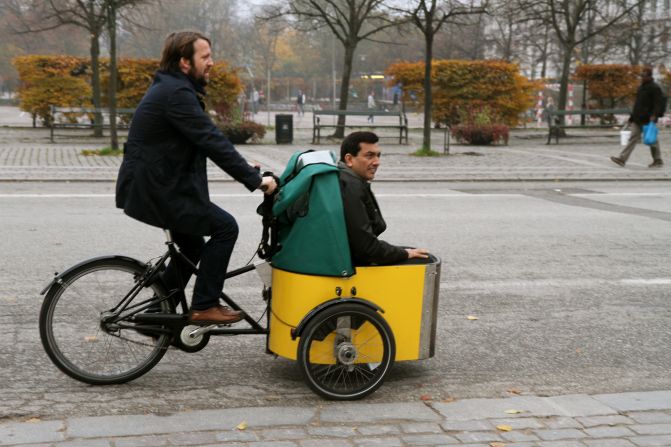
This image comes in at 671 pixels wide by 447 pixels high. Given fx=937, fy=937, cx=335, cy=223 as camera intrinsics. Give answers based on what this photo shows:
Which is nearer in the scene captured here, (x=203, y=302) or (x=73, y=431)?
(x=73, y=431)

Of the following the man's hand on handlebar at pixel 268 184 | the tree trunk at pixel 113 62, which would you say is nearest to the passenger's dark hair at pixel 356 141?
the man's hand on handlebar at pixel 268 184

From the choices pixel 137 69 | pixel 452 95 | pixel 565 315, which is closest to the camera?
pixel 565 315

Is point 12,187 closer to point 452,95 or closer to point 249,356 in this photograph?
point 249,356

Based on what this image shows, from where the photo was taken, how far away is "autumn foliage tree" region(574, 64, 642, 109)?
31875 mm

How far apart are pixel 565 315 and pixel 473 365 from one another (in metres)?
1.46

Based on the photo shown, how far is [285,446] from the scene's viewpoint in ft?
13.2

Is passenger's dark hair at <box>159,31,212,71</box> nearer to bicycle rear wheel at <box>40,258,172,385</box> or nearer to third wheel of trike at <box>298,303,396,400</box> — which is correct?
bicycle rear wheel at <box>40,258,172,385</box>

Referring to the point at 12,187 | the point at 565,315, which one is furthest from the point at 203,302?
the point at 12,187

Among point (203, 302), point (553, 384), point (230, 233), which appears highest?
point (230, 233)

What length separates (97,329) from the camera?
4.94 meters

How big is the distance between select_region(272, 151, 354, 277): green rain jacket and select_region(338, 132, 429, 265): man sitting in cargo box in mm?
74

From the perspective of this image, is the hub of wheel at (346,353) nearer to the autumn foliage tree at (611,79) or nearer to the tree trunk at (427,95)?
the tree trunk at (427,95)

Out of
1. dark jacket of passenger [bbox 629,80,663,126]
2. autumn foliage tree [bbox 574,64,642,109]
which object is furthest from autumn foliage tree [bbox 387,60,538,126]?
dark jacket of passenger [bbox 629,80,663,126]

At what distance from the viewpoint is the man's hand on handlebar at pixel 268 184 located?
4.57 metres
